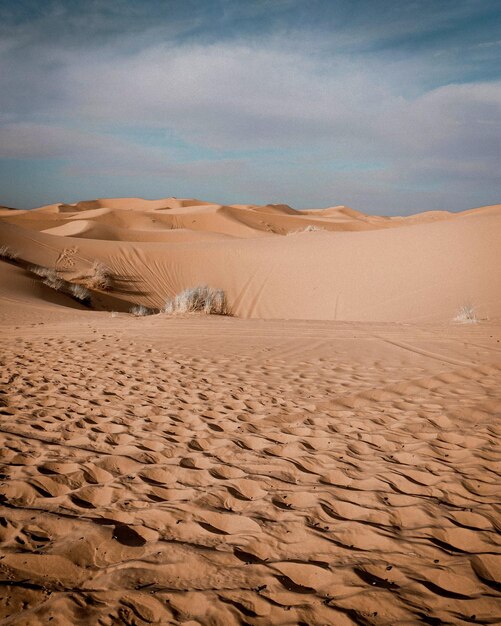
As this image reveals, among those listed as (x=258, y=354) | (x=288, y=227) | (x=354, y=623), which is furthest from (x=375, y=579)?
(x=288, y=227)

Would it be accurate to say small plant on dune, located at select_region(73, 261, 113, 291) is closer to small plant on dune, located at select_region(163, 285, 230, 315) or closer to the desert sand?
small plant on dune, located at select_region(163, 285, 230, 315)

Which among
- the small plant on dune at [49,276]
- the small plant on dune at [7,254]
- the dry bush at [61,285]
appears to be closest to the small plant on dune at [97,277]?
the dry bush at [61,285]

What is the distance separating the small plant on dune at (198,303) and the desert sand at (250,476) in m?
3.53

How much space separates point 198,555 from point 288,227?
180 feet

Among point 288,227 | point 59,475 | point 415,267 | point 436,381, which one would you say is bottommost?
point 59,475

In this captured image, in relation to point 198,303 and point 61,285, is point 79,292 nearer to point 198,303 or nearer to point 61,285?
point 61,285

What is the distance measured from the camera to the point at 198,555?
215 centimetres

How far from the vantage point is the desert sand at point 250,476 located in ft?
6.25

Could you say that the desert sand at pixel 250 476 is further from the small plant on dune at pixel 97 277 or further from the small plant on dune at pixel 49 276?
the small plant on dune at pixel 97 277

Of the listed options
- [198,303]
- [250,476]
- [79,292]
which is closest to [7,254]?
[79,292]

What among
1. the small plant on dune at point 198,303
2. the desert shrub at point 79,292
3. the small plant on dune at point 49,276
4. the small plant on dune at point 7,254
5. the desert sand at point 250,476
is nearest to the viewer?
the desert sand at point 250,476

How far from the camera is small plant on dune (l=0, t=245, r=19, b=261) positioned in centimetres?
1683

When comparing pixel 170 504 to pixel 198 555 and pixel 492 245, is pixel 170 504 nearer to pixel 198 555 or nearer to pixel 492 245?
pixel 198 555

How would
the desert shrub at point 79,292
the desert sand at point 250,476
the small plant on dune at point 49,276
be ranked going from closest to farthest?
1. the desert sand at point 250,476
2. the small plant on dune at point 49,276
3. the desert shrub at point 79,292
